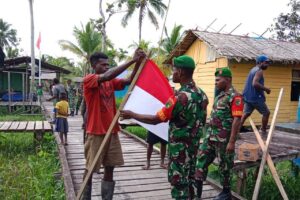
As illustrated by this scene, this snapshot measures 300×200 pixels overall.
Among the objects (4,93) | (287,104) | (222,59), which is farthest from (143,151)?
(4,93)

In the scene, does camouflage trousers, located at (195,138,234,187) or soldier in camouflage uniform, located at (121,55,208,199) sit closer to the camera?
soldier in camouflage uniform, located at (121,55,208,199)

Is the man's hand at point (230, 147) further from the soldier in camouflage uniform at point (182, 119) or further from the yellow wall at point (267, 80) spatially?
the yellow wall at point (267, 80)

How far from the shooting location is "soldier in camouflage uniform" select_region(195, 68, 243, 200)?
3.79 metres

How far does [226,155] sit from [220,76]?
0.94 m

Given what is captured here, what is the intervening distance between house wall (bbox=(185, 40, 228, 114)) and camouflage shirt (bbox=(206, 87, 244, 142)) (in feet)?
26.6

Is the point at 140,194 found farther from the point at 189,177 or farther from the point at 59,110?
the point at 59,110

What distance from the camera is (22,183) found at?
5.89 metres

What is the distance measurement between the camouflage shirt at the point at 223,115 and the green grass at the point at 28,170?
2.42 meters

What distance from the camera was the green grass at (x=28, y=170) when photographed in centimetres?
531

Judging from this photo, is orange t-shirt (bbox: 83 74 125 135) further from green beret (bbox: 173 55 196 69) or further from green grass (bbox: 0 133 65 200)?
green grass (bbox: 0 133 65 200)

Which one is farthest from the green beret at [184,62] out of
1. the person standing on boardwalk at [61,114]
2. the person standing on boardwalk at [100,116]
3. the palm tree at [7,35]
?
the palm tree at [7,35]

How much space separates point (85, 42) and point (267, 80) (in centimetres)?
1837

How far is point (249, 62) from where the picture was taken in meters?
11.9

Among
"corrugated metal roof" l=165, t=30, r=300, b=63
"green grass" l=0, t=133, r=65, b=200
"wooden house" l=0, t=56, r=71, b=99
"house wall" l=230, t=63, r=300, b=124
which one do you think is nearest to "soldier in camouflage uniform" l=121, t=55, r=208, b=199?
"green grass" l=0, t=133, r=65, b=200
